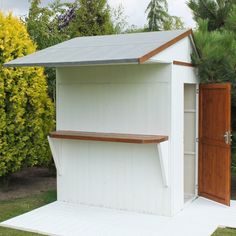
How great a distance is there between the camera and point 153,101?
19.1 ft

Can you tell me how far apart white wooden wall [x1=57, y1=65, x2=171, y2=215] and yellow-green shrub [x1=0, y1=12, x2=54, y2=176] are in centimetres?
77

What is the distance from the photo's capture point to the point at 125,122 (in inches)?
237

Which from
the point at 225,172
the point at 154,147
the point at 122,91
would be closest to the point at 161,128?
the point at 154,147

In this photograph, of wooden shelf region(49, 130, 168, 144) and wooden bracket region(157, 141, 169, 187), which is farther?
wooden bracket region(157, 141, 169, 187)

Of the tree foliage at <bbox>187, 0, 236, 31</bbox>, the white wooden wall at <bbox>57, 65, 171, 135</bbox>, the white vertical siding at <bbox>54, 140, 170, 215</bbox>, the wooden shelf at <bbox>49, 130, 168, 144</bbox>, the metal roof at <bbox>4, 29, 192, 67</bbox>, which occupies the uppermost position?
the tree foliage at <bbox>187, 0, 236, 31</bbox>

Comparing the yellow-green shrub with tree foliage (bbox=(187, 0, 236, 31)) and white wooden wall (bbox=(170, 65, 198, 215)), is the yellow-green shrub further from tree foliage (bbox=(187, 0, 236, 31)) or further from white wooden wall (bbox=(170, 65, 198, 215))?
tree foliage (bbox=(187, 0, 236, 31))

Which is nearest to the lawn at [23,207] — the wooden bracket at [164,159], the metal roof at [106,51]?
the wooden bracket at [164,159]

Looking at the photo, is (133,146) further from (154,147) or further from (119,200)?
(119,200)

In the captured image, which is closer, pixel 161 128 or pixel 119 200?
pixel 161 128

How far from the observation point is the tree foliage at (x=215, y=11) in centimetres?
775

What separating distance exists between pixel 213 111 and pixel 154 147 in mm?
1219

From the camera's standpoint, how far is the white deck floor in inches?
207

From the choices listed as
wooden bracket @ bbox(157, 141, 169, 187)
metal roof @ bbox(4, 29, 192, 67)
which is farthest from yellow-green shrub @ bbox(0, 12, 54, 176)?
wooden bracket @ bbox(157, 141, 169, 187)

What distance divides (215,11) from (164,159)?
3503 mm
